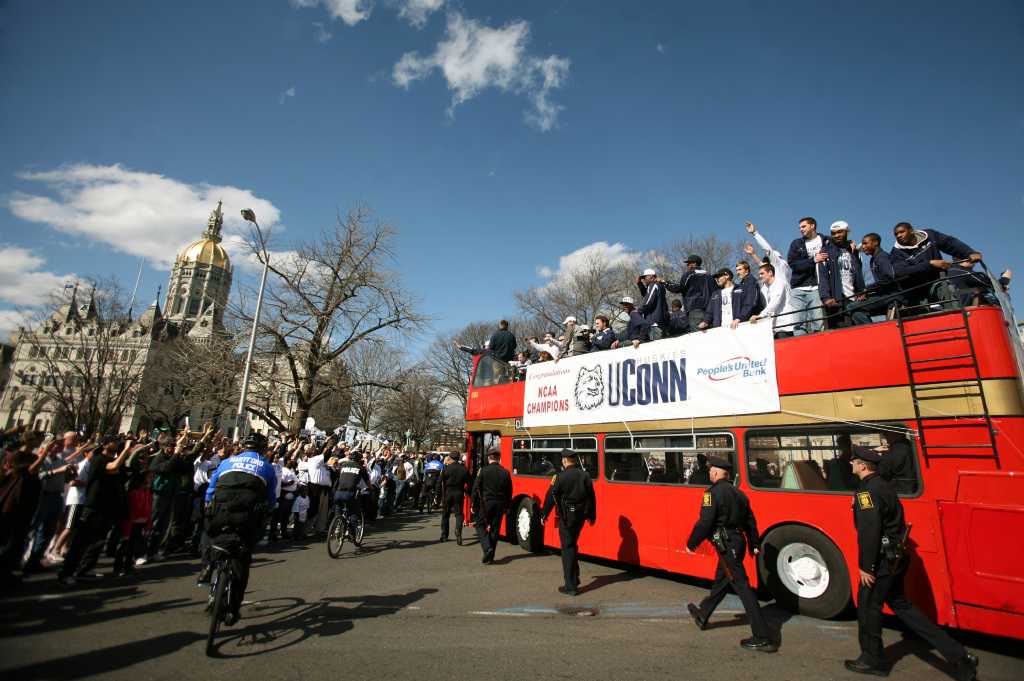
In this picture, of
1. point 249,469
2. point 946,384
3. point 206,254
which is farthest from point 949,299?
point 206,254

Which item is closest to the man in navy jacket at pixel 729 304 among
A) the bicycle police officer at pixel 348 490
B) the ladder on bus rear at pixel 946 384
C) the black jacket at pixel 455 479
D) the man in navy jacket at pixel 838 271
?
the man in navy jacket at pixel 838 271

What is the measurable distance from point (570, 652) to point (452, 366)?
1480 inches

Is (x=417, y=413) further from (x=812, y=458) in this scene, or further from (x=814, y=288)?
(x=812, y=458)

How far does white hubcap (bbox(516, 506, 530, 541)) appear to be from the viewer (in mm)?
10219

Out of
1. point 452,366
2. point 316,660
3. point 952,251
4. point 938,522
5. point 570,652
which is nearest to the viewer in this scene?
point 316,660

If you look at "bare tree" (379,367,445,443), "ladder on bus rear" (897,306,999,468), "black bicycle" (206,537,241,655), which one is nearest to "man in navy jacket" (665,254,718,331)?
"ladder on bus rear" (897,306,999,468)

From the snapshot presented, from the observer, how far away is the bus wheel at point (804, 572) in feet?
18.8

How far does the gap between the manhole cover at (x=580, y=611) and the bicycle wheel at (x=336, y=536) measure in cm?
501

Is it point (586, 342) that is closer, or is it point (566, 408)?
point (566, 408)

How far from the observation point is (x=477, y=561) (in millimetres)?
9180

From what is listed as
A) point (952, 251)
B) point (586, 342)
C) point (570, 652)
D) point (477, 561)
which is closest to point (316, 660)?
point (570, 652)

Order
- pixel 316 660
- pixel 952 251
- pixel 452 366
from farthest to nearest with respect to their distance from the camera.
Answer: pixel 452 366 → pixel 952 251 → pixel 316 660

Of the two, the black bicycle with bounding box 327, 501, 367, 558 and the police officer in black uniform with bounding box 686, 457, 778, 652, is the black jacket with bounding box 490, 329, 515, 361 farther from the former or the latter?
the police officer in black uniform with bounding box 686, 457, 778, 652

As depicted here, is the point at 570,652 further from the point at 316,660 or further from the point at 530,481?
the point at 530,481
